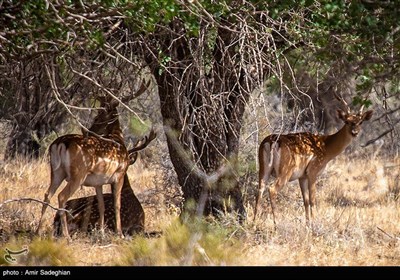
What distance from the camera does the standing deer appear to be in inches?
405

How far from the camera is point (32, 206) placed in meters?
11.9

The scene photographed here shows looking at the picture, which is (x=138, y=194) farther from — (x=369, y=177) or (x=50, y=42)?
(x=50, y=42)

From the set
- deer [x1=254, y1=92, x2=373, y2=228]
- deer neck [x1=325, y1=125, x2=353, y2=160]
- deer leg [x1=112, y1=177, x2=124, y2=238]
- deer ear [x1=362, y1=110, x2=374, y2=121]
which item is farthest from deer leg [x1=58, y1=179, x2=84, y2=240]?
deer ear [x1=362, y1=110, x2=374, y2=121]

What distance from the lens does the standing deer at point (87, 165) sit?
1030 cm

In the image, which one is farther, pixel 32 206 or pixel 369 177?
pixel 369 177

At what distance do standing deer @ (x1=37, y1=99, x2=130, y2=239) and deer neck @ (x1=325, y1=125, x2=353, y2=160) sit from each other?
297 centimetres

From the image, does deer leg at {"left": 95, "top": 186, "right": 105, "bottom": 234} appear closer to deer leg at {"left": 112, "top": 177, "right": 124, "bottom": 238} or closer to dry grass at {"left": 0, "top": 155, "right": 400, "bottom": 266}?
deer leg at {"left": 112, "top": 177, "right": 124, "bottom": 238}

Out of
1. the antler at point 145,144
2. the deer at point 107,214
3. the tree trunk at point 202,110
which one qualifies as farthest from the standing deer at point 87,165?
the tree trunk at point 202,110

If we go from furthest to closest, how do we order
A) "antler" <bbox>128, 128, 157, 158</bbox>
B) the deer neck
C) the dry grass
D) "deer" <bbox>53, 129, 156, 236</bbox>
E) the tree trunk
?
1. the deer neck
2. "antler" <bbox>128, 128, 157, 158</bbox>
3. "deer" <bbox>53, 129, 156, 236</bbox>
4. the tree trunk
5. the dry grass

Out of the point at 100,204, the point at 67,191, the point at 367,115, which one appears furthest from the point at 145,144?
the point at 367,115
